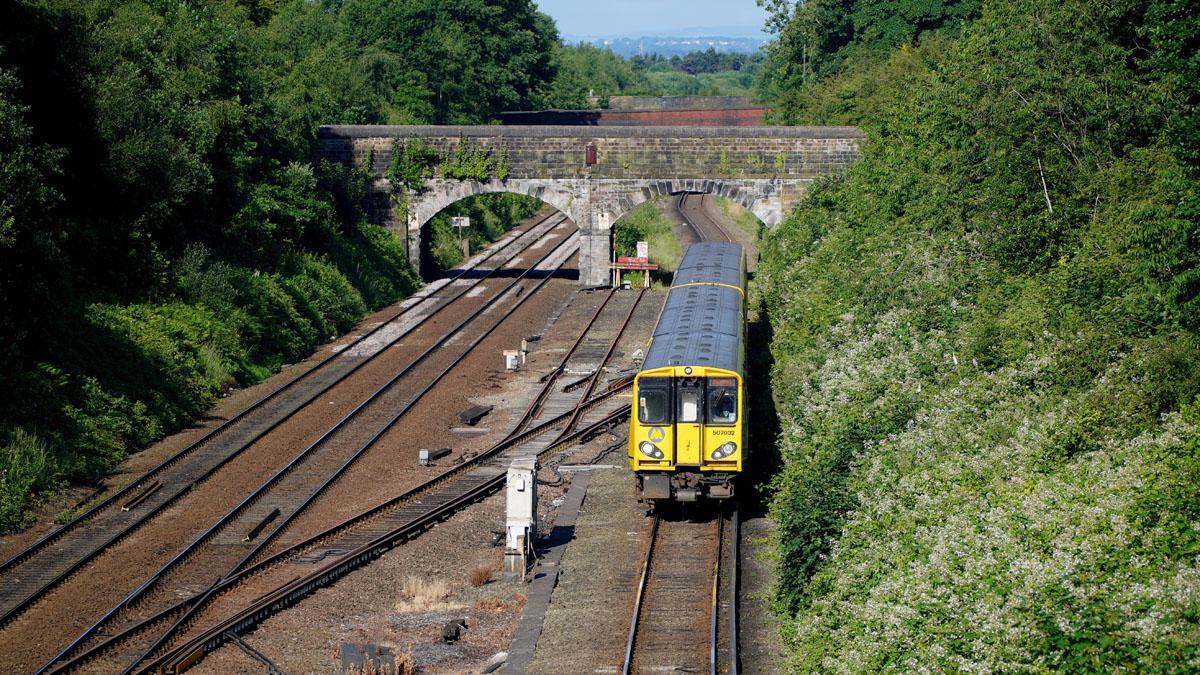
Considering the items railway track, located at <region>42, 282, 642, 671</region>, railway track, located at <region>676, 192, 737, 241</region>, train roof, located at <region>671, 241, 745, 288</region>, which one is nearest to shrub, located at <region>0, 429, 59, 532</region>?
railway track, located at <region>42, 282, 642, 671</region>

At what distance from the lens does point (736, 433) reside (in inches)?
755

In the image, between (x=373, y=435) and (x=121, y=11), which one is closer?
(x=373, y=435)

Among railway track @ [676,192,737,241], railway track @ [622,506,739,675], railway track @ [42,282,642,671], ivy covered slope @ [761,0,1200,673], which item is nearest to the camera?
ivy covered slope @ [761,0,1200,673]

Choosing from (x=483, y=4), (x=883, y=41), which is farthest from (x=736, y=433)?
(x=483, y=4)

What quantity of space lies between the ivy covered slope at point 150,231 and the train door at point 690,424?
1123 cm

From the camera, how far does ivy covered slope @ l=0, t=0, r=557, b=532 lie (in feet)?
75.6

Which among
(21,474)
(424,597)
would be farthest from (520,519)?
(21,474)

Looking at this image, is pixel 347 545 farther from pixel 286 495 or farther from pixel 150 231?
pixel 150 231

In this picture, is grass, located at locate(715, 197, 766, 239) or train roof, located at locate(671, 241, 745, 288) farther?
grass, located at locate(715, 197, 766, 239)

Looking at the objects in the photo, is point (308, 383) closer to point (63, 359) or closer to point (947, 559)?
point (63, 359)

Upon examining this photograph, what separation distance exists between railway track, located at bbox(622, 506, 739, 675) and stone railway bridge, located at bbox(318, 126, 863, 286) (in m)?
25.1

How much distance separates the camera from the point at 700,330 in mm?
21781

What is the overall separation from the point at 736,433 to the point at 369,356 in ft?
55.2

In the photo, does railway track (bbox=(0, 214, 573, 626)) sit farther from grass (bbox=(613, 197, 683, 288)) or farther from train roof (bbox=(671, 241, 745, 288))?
grass (bbox=(613, 197, 683, 288))
